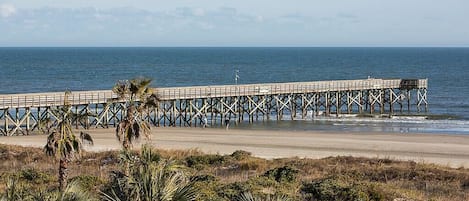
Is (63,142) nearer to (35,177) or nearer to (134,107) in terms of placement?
(134,107)

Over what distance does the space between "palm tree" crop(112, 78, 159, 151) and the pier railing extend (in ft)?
63.4

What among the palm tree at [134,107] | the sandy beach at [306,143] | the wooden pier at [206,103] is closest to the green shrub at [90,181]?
the palm tree at [134,107]

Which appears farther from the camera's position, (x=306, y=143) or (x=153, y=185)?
(x=306, y=143)

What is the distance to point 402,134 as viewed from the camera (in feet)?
145

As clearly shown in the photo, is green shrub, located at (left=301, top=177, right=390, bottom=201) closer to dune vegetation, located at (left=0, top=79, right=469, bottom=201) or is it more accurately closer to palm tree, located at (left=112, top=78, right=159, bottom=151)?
dune vegetation, located at (left=0, top=79, right=469, bottom=201)

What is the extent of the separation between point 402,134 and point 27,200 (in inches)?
1390

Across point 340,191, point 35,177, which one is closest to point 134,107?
point 35,177

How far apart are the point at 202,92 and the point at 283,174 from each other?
29.5 metres

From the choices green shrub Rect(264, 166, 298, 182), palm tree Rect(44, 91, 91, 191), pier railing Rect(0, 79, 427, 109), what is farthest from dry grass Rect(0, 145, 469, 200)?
pier railing Rect(0, 79, 427, 109)

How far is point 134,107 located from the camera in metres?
20.1

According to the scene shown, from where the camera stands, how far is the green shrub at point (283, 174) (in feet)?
70.4

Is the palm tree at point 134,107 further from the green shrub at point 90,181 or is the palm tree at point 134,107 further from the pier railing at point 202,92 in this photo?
the pier railing at point 202,92

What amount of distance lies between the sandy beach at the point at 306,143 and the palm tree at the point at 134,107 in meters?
12.3

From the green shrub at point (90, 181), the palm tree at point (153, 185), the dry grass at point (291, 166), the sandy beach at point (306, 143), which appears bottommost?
the sandy beach at point (306, 143)
